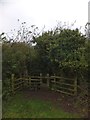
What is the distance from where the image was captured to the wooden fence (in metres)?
19.2

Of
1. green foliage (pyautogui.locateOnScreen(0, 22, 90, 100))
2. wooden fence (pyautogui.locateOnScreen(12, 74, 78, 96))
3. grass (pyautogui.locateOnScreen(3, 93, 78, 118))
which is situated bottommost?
grass (pyautogui.locateOnScreen(3, 93, 78, 118))

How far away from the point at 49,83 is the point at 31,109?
8.41 m

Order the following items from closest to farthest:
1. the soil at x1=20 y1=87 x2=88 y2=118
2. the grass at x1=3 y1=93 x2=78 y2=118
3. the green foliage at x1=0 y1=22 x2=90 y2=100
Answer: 1. the grass at x1=3 y1=93 x2=78 y2=118
2. the soil at x1=20 y1=87 x2=88 y2=118
3. the green foliage at x1=0 y1=22 x2=90 y2=100

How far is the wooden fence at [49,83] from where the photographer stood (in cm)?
1916

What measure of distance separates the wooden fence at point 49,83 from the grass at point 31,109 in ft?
7.51

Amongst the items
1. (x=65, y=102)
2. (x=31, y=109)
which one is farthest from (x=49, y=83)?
(x=31, y=109)

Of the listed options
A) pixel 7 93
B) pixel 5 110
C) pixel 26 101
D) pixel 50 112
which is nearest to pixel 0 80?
pixel 7 93

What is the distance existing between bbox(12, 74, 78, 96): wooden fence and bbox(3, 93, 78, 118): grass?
229cm

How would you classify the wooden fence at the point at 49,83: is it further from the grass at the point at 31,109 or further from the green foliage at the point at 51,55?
the grass at the point at 31,109

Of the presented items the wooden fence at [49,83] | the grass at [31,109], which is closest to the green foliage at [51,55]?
the wooden fence at [49,83]

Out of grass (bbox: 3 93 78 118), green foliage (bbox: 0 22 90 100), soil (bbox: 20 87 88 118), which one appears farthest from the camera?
green foliage (bbox: 0 22 90 100)

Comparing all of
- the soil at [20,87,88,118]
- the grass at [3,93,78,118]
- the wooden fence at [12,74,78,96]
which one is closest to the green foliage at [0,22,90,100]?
the wooden fence at [12,74,78,96]

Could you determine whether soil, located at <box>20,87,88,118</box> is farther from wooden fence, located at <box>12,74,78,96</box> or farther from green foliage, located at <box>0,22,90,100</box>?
green foliage, located at <box>0,22,90,100</box>

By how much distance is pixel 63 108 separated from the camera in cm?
1512
